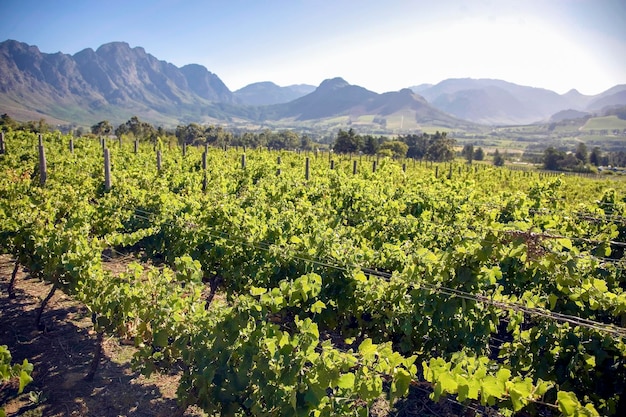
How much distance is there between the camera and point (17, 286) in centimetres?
766

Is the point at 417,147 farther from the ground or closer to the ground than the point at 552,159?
farther from the ground

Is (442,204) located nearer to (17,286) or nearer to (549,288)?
(549,288)

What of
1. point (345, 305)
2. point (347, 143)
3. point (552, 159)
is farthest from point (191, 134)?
point (345, 305)

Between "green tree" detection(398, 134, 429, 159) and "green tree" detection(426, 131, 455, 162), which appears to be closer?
"green tree" detection(426, 131, 455, 162)

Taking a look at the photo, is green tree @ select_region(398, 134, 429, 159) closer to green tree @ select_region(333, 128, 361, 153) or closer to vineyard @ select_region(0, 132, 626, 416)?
green tree @ select_region(333, 128, 361, 153)

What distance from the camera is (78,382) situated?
512 cm

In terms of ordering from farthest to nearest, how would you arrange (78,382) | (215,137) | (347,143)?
(215,137), (347,143), (78,382)

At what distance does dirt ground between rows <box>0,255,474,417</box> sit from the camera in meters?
4.72

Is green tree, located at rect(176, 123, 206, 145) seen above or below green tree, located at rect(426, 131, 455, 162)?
above

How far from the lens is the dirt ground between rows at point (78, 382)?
4.72 m

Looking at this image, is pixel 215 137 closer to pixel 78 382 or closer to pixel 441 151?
pixel 441 151

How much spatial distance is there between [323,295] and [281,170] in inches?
444

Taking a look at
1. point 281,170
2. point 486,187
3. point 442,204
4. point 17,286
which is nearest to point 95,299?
point 17,286

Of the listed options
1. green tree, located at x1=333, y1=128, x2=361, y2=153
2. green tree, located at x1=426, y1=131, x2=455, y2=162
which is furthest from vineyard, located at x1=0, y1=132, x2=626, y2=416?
green tree, located at x1=426, y1=131, x2=455, y2=162
